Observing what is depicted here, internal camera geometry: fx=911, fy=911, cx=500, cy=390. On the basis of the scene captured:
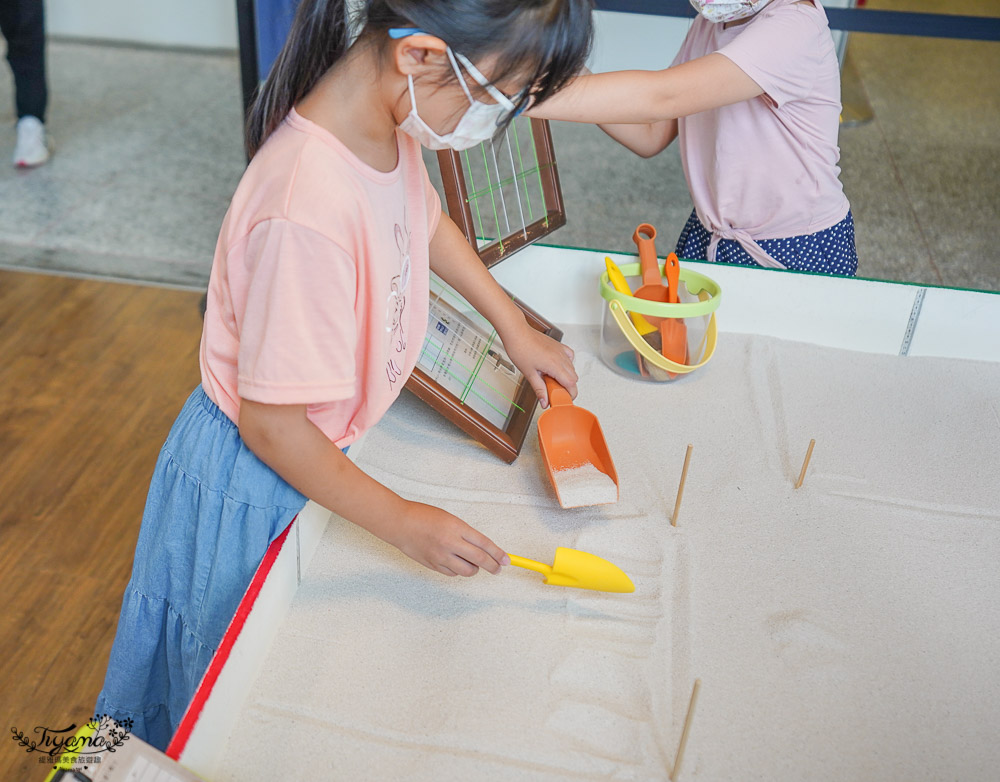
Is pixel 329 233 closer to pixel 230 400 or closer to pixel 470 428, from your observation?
pixel 230 400

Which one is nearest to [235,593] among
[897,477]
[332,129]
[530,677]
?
[530,677]

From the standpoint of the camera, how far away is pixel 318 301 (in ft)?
2.18

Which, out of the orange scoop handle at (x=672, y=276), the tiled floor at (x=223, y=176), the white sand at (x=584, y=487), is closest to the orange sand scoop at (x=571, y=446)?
the white sand at (x=584, y=487)

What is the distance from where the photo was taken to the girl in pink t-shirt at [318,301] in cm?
66

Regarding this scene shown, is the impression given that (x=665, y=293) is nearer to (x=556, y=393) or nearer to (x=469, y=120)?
(x=556, y=393)

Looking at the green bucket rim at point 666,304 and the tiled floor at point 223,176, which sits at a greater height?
the green bucket rim at point 666,304

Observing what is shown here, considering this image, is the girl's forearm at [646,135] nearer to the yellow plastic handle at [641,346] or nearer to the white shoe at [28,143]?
the yellow plastic handle at [641,346]

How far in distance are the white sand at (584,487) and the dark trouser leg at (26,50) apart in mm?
2398

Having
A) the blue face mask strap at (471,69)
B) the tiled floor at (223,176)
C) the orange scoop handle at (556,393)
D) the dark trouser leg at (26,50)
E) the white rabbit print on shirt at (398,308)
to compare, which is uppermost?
the blue face mask strap at (471,69)

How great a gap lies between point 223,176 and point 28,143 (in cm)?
59

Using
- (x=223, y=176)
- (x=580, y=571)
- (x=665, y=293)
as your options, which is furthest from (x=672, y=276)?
(x=223, y=176)

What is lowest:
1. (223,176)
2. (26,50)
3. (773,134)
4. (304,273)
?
(223,176)

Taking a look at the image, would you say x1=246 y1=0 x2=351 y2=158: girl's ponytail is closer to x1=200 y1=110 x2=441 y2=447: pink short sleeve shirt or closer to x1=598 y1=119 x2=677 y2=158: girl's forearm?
x1=200 y1=110 x2=441 y2=447: pink short sleeve shirt

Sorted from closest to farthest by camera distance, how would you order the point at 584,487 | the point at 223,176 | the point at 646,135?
the point at 584,487
the point at 646,135
the point at 223,176
